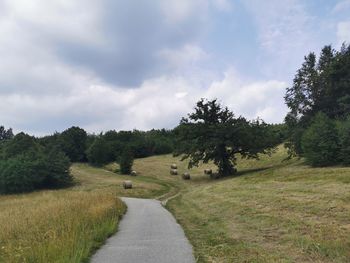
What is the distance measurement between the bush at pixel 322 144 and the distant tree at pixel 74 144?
2795 inches

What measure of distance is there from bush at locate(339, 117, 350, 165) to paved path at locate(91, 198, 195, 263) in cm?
2980

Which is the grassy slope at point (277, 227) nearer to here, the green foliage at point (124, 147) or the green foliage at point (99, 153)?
the green foliage at point (124, 147)

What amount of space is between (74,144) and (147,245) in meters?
103

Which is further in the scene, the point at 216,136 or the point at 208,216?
the point at 216,136

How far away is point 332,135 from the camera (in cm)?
5016

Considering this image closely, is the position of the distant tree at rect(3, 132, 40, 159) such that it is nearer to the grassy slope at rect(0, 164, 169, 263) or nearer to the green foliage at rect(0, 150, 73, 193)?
the green foliage at rect(0, 150, 73, 193)

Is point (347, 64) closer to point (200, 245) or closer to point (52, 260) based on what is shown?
point (200, 245)

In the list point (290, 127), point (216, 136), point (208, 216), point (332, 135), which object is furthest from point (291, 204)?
point (290, 127)

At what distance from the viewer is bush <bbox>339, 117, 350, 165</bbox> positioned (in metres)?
46.2

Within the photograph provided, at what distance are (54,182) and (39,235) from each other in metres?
57.4

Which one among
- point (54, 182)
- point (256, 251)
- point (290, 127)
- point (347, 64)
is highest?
point (347, 64)

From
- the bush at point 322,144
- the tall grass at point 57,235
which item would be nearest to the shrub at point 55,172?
the bush at point 322,144

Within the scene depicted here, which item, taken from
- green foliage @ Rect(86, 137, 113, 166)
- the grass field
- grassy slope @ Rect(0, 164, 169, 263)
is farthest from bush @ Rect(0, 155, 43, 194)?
grassy slope @ Rect(0, 164, 169, 263)

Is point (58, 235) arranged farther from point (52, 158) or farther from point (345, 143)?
point (52, 158)
